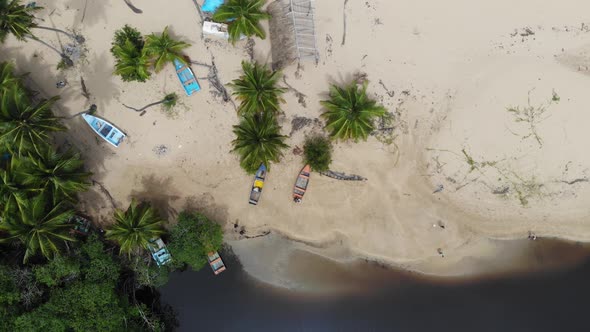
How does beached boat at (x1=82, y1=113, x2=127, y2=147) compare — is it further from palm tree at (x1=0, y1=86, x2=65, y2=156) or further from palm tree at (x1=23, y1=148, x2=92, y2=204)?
palm tree at (x1=0, y1=86, x2=65, y2=156)

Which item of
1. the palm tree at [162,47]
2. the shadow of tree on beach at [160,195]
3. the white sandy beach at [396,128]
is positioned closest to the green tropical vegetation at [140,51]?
the palm tree at [162,47]

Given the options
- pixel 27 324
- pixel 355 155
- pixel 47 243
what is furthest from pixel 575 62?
pixel 27 324

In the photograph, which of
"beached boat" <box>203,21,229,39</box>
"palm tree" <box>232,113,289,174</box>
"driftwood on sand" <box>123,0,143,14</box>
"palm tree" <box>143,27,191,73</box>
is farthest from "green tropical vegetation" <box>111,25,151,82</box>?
"palm tree" <box>232,113,289,174</box>

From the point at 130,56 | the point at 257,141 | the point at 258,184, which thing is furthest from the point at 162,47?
the point at 258,184

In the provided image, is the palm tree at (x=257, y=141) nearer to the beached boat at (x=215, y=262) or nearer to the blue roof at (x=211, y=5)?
the beached boat at (x=215, y=262)

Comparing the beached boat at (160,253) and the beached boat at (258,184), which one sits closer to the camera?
the beached boat at (160,253)

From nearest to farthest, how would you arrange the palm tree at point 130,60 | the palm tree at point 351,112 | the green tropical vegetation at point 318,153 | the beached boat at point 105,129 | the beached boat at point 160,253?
the palm tree at point 351,112 < the palm tree at point 130,60 < the beached boat at point 160,253 < the green tropical vegetation at point 318,153 < the beached boat at point 105,129
